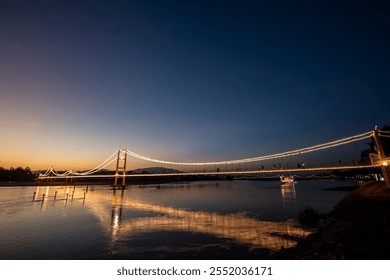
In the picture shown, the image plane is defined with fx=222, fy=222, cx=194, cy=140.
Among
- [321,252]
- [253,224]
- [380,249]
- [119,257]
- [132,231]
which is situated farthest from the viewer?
[253,224]

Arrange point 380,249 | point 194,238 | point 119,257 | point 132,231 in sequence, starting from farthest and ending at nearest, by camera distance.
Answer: point 132,231 < point 194,238 < point 119,257 < point 380,249

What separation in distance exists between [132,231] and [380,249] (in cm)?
1310

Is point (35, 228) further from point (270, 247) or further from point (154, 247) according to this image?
point (270, 247)

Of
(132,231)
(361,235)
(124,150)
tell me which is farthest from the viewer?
(124,150)

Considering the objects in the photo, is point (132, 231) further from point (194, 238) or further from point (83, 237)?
point (194, 238)

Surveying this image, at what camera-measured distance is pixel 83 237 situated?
1338 centimetres

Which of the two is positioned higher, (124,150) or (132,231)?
(124,150)

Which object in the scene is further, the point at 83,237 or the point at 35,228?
the point at 35,228

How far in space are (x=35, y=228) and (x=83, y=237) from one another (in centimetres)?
494
